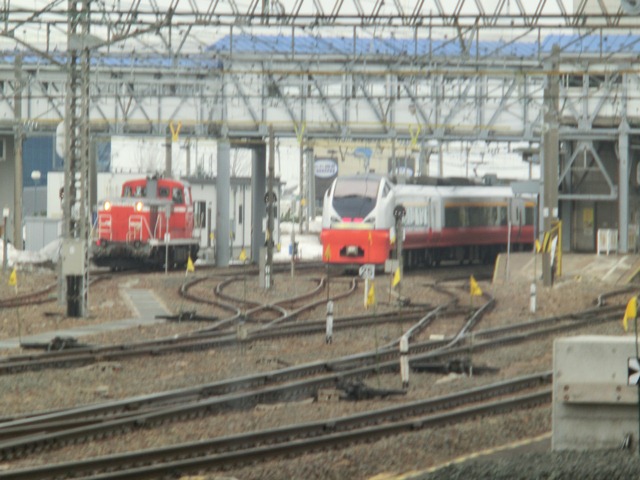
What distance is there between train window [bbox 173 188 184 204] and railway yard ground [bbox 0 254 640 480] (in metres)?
3.61

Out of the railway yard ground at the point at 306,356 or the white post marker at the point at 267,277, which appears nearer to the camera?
the railway yard ground at the point at 306,356

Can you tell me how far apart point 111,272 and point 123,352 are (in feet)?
70.9

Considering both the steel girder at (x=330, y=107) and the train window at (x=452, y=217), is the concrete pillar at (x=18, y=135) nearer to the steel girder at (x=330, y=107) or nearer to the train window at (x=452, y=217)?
the steel girder at (x=330, y=107)

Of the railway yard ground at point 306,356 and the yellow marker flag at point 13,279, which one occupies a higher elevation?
the yellow marker flag at point 13,279

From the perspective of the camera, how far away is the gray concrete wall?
9656mm

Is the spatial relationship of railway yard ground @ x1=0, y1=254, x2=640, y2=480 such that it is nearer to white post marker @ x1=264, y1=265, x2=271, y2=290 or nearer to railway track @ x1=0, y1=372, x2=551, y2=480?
railway track @ x1=0, y1=372, x2=551, y2=480

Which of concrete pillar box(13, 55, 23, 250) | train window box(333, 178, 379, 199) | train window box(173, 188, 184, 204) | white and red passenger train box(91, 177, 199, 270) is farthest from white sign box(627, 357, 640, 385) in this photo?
train window box(173, 188, 184, 204)

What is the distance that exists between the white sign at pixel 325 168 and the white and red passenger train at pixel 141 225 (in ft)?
206

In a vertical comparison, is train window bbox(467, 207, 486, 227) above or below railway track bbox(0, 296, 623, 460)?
above

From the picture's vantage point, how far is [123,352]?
16.8m

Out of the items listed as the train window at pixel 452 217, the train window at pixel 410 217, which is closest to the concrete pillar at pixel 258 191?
the train window at pixel 452 217

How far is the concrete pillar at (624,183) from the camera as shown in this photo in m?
37.6

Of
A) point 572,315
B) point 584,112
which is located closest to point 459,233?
point 584,112

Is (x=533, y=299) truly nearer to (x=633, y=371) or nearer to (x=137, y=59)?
(x=633, y=371)
